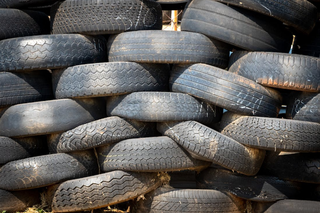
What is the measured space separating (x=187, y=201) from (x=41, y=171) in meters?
1.02

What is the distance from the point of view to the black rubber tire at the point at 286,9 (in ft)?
7.64

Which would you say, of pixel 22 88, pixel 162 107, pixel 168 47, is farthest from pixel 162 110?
pixel 22 88

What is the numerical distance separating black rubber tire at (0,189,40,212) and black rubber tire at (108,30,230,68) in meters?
1.19

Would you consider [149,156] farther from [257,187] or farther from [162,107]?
[257,187]

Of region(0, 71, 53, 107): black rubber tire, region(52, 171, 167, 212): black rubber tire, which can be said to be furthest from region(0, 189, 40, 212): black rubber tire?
region(0, 71, 53, 107): black rubber tire

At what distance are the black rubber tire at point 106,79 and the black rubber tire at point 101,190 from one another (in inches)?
22.5

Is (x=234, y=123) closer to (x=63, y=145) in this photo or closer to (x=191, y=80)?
(x=191, y=80)

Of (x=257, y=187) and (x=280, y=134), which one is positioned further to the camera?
(x=257, y=187)

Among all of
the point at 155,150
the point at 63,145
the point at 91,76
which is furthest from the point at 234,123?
the point at 63,145

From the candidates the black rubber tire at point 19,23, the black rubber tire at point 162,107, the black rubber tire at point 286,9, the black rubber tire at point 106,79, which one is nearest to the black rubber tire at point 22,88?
the black rubber tire at point 106,79

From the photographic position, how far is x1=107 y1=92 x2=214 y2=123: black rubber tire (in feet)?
7.88

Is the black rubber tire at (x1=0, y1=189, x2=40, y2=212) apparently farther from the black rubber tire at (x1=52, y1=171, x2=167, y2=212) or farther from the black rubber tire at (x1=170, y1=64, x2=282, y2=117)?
the black rubber tire at (x1=170, y1=64, x2=282, y2=117)

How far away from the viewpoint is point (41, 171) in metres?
2.46

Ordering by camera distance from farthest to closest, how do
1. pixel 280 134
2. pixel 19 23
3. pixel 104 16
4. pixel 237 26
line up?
pixel 19 23, pixel 104 16, pixel 237 26, pixel 280 134
